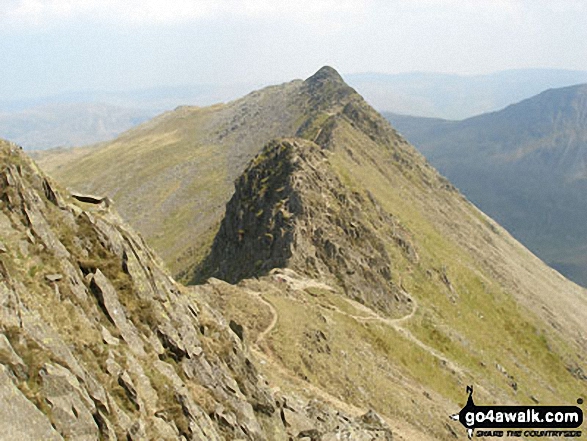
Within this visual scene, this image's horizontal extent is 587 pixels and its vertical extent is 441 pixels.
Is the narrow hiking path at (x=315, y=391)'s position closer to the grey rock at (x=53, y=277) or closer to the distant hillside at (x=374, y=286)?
the distant hillside at (x=374, y=286)

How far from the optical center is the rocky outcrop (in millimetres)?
76750

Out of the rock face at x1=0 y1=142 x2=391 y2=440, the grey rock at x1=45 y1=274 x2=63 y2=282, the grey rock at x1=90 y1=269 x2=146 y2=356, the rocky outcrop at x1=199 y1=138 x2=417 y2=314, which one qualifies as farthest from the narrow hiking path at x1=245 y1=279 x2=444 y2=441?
the rocky outcrop at x1=199 y1=138 x2=417 y2=314

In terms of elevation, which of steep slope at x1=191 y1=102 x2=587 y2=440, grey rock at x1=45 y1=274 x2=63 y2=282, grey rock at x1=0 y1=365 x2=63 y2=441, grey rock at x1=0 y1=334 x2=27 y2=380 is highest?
grey rock at x1=45 y1=274 x2=63 y2=282

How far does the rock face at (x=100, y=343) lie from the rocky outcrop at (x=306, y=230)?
43609 mm

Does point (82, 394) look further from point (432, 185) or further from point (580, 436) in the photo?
point (432, 185)

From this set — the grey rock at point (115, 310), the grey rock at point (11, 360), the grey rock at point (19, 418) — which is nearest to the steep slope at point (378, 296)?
the grey rock at point (115, 310)

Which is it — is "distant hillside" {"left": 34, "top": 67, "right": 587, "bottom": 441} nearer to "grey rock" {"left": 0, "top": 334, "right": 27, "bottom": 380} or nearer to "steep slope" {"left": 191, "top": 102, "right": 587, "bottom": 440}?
"steep slope" {"left": 191, "top": 102, "right": 587, "bottom": 440}

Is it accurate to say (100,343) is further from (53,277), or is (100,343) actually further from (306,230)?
(306,230)

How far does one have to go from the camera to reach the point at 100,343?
2258 cm

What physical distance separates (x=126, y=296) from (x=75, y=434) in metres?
9.39

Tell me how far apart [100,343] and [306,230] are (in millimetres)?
57225

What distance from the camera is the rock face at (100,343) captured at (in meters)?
18.2

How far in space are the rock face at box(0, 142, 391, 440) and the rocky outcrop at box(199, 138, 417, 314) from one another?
143ft

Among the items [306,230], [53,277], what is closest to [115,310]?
[53,277]
